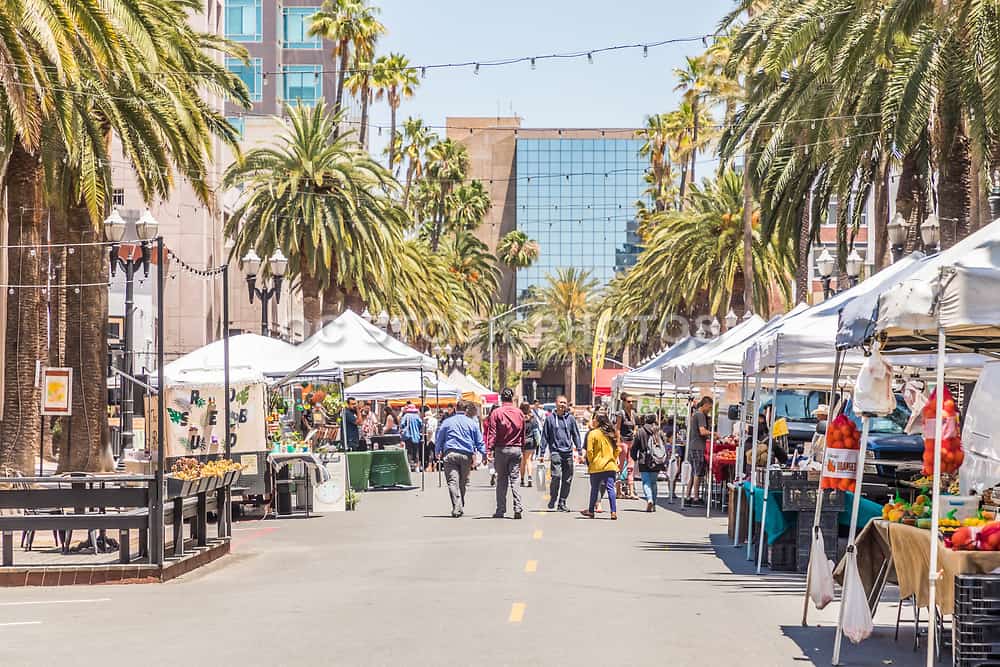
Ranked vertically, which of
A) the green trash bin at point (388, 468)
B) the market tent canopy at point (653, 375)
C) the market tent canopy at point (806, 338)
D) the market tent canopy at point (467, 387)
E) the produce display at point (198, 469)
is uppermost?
the market tent canopy at point (806, 338)

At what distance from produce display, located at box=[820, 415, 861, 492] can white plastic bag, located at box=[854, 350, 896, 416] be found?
3.70 feet

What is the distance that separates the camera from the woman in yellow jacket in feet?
73.5

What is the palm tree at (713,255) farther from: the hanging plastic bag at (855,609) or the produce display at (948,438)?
the hanging plastic bag at (855,609)

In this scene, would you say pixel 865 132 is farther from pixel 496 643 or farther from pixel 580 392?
pixel 580 392

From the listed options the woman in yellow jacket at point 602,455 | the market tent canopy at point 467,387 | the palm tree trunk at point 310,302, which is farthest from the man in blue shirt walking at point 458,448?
the market tent canopy at point 467,387

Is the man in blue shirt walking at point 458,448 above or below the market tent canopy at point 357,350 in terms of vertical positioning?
below

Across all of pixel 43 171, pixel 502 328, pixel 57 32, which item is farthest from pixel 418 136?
pixel 57 32

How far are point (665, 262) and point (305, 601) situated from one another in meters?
40.8

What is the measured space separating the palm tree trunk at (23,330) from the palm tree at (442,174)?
64.5 metres

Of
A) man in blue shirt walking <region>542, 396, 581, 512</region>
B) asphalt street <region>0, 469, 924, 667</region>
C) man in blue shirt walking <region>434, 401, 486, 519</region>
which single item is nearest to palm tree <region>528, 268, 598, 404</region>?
man in blue shirt walking <region>542, 396, 581, 512</region>

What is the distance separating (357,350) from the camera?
3100 cm

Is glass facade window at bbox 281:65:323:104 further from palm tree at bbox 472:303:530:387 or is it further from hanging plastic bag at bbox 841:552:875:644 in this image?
hanging plastic bag at bbox 841:552:875:644

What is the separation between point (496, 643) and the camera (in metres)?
10.3

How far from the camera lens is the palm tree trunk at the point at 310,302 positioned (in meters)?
45.3
